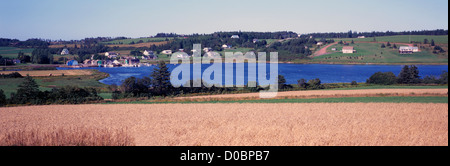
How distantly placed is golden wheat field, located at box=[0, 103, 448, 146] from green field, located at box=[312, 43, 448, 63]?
64.2m

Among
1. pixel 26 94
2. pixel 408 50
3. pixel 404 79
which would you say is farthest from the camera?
pixel 408 50

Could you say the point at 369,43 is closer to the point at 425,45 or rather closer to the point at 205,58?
the point at 425,45

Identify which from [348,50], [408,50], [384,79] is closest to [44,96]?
[384,79]

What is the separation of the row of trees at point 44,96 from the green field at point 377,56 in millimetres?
68539

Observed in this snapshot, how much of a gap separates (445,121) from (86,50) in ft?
297

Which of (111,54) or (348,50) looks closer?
(348,50)

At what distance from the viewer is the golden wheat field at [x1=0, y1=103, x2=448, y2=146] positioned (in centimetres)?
1016

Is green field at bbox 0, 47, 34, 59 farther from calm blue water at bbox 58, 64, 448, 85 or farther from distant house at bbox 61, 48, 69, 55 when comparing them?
calm blue water at bbox 58, 64, 448, 85

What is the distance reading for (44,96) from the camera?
25.6m

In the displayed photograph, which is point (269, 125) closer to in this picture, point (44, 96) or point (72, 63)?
point (44, 96)

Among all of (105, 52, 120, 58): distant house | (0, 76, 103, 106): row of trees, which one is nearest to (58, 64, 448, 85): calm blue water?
(0, 76, 103, 106): row of trees

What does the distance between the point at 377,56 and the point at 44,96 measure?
77.6 meters

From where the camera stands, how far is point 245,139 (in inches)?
398

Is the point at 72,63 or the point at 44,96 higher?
the point at 72,63
